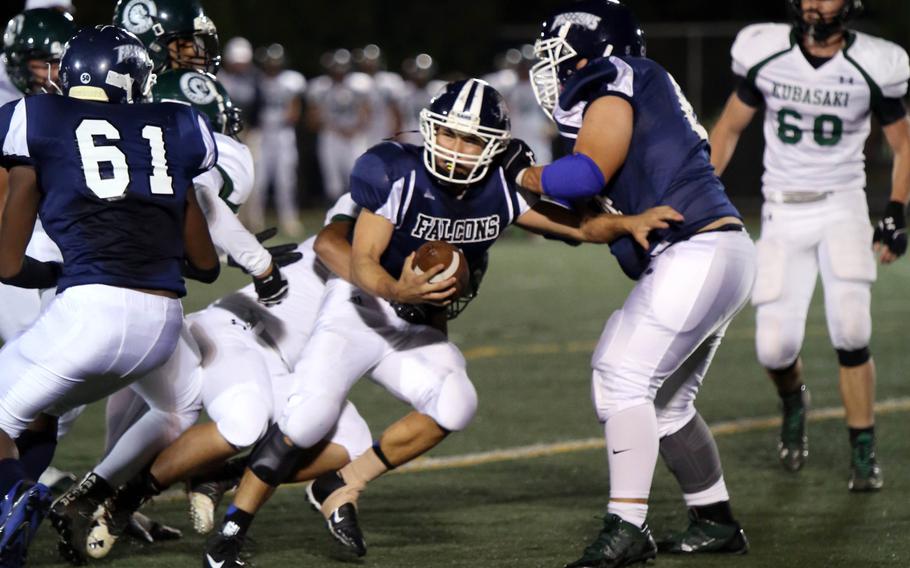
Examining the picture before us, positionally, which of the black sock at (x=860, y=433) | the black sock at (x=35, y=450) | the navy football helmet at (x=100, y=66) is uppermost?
the navy football helmet at (x=100, y=66)

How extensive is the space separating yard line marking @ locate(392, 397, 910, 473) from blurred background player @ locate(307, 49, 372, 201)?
10.9 meters

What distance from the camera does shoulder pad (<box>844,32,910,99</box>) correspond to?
5.57 m

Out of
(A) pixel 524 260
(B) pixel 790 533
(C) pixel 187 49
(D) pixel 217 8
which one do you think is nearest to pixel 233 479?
(C) pixel 187 49

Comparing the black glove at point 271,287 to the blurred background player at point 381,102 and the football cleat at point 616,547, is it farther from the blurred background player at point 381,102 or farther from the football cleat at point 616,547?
the blurred background player at point 381,102

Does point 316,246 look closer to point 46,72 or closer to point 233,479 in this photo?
point 233,479

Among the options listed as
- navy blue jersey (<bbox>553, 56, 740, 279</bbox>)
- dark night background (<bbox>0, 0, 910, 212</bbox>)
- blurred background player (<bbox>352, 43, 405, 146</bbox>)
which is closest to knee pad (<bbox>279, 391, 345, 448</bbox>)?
navy blue jersey (<bbox>553, 56, 740, 279</bbox>)

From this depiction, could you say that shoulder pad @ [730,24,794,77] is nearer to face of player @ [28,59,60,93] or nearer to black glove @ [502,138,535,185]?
black glove @ [502,138,535,185]

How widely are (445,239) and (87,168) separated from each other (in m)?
1.08

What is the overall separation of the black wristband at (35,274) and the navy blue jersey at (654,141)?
58.0 inches

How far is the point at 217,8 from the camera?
18.8 m

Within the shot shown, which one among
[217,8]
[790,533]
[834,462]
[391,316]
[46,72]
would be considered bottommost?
[217,8]

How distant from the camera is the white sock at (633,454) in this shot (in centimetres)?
419

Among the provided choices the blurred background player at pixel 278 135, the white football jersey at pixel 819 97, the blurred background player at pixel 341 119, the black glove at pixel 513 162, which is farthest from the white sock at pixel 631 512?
the blurred background player at pixel 341 119

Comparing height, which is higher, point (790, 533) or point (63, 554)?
point (63, 554)
